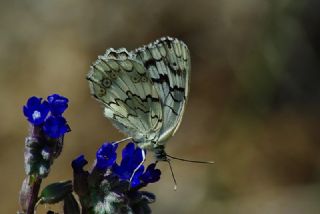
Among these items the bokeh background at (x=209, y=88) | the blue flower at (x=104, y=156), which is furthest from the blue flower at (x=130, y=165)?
the bokeh background at (x=209, y=88)

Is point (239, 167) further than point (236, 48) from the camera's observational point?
No

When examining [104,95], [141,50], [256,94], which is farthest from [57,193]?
[256,94]

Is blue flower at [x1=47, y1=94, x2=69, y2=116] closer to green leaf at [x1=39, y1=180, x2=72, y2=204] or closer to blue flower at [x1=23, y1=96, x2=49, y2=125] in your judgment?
blue flower at [x1=23, y1=96, x2=49, y2=125]

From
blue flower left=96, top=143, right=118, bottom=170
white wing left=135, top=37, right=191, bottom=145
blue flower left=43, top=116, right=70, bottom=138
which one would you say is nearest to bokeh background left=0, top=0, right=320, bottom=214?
white wing left=135, top=37, right=191, bottom=145

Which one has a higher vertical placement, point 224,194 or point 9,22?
point 9,22

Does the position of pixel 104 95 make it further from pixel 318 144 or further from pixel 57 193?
pixel 318 144

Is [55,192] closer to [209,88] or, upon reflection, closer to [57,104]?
[57,104]

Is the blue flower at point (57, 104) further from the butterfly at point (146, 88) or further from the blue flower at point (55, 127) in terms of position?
the butterfly at point (146, 88)
